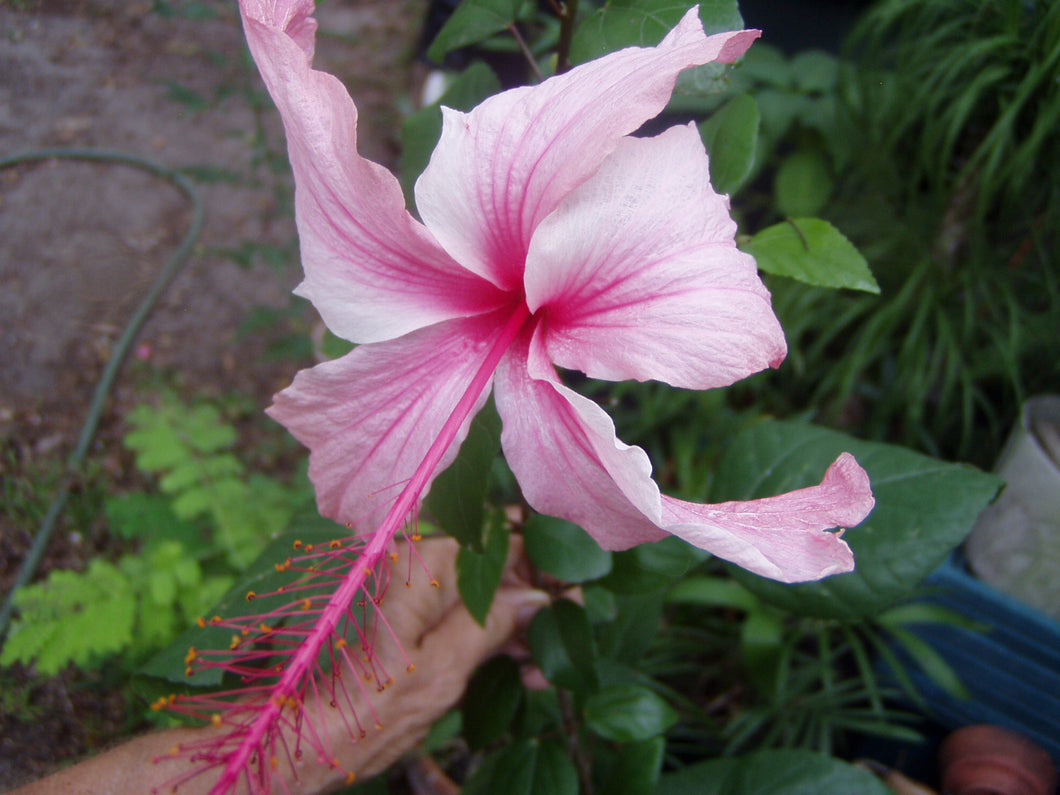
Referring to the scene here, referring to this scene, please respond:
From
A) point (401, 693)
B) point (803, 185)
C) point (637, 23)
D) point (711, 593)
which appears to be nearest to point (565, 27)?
point (637, 23)

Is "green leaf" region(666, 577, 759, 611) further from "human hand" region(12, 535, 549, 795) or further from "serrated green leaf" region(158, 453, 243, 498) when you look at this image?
"serrated green leaf" region(158, 453, 243, 498)

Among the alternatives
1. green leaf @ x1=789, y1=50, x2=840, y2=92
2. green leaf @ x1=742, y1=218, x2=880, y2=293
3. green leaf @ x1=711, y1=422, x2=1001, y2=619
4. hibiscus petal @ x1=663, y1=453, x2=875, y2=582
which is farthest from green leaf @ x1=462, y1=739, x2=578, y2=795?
green leaf @ x1=789, y1=50, x2=840, y2=92

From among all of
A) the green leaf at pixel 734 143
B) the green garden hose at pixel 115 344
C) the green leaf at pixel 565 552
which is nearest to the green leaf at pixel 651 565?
the green leaf at pixel 565 552

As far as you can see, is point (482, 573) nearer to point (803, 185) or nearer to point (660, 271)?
point (660, 271)

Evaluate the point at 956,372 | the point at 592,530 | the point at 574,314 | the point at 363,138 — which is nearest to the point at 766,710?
the point at 956,372

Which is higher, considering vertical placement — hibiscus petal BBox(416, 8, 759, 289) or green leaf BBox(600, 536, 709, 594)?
hibiscus petal BBox(416, 8, 759, 289)

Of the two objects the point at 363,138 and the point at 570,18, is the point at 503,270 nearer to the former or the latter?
the point at 570,18

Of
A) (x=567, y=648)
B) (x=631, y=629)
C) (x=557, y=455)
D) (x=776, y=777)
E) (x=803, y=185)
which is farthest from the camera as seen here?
(x=803, y=185)

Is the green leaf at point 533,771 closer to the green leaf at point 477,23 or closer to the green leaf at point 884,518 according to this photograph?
the green leaf at point 884,518
